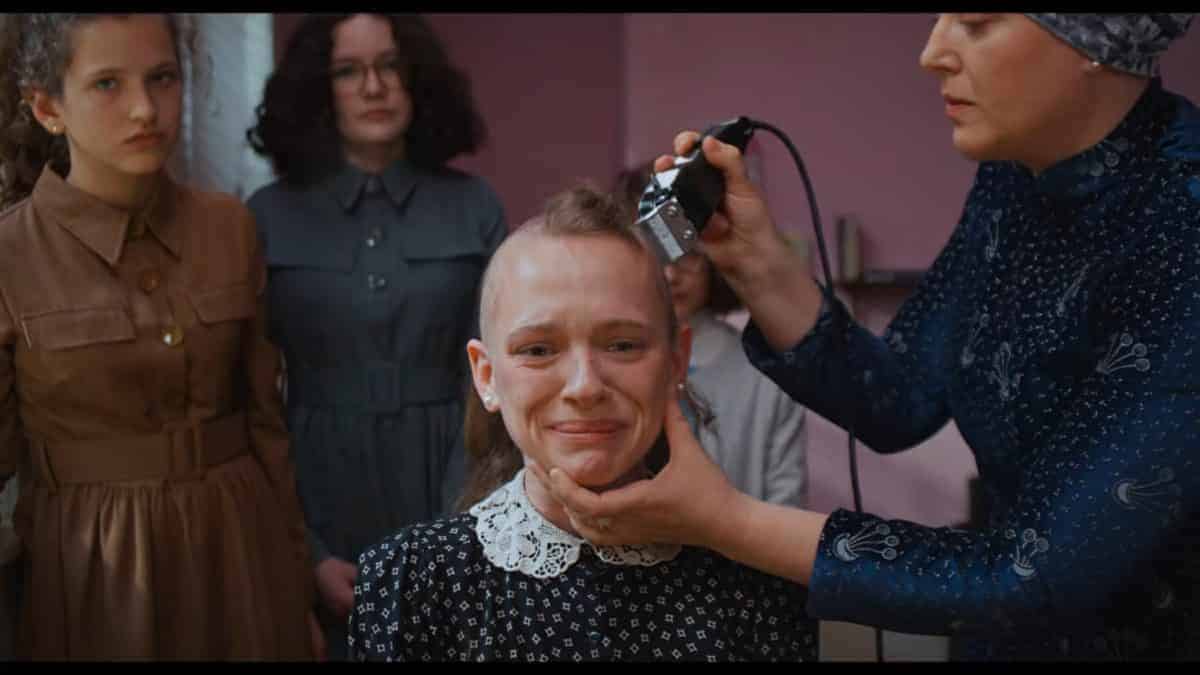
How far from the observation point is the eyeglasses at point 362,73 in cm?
198

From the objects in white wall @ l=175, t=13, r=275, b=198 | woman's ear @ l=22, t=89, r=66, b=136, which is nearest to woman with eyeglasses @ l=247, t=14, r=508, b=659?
white wall @ l=175, t=13, r=275, b=198

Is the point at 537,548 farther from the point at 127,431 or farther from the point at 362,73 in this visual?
the point at 362,73

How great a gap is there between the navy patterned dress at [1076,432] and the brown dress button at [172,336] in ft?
3.00

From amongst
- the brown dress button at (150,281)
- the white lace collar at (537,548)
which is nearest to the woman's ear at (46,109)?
the brown dress button at (150,281)

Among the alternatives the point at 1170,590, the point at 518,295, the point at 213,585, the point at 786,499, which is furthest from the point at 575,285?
the point at 786,499

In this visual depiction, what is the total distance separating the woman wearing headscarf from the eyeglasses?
950 mm

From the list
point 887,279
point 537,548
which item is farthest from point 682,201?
point 887,279

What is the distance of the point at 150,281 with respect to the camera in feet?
5.00

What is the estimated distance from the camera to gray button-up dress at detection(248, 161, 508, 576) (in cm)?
191

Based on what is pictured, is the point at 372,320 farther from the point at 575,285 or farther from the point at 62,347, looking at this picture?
the point at 575,285

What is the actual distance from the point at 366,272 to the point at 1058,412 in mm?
1180

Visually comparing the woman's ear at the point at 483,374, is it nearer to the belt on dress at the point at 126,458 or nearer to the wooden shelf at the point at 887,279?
the belt on dress at the point at 126,458

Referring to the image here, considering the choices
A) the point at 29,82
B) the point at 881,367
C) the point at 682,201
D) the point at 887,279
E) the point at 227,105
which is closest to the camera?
the point at 682,201

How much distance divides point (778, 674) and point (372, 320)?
98 centimetres
